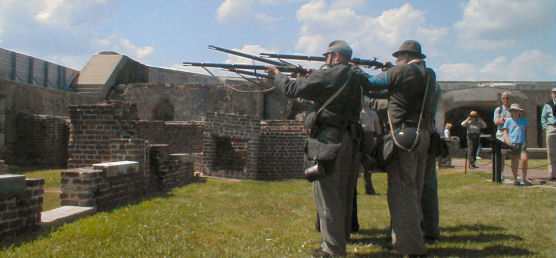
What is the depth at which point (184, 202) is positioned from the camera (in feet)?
21.4

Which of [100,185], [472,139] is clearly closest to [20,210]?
[100,185]

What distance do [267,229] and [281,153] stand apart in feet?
24.3

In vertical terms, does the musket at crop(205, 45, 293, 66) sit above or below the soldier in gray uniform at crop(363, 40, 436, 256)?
above

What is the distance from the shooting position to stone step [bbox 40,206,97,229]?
15.0ft

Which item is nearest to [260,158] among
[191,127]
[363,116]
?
[191,127]

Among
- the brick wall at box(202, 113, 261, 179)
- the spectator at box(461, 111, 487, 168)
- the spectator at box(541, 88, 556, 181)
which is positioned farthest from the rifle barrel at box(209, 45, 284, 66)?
the spectator at box(461, 111, 487, 168)

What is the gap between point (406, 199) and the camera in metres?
3.60

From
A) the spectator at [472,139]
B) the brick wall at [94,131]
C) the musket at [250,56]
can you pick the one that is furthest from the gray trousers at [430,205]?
the spectator at [472,139]

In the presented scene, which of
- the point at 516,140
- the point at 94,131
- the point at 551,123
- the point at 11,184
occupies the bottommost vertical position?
the point at 11,184

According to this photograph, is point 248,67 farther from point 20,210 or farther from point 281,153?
point 281,153

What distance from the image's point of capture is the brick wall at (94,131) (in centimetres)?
802

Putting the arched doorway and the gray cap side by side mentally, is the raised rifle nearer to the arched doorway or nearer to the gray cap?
the gray cap

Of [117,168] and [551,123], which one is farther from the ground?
[551,123]

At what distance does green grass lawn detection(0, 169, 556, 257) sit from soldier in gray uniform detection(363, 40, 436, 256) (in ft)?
1.08
